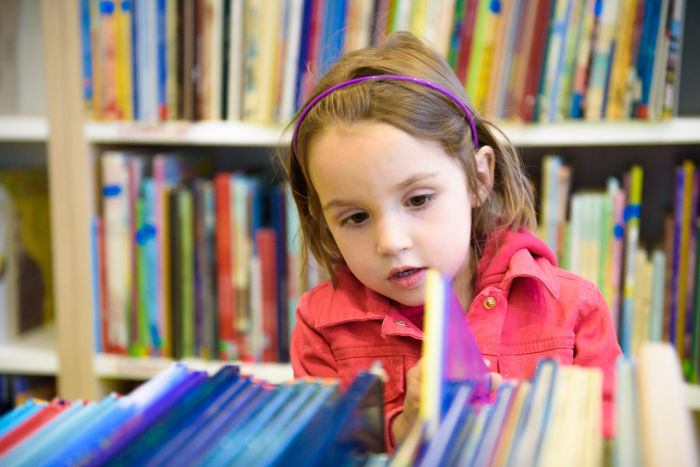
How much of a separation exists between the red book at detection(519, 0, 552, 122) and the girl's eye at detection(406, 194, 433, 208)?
0.53 meters

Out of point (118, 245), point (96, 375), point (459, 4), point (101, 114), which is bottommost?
point (96, 375)

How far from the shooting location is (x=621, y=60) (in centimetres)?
112

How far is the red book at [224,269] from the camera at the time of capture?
1310 millimetres

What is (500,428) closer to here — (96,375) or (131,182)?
(131,182)

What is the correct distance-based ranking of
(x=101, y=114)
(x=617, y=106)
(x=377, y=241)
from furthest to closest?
1. (x=101, y=114)
2. (x=617, y=106)
3. (x=377, y=241)

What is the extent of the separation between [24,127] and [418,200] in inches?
38.8

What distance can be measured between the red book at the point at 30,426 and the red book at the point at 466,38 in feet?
3.08

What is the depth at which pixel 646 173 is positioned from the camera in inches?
55.4

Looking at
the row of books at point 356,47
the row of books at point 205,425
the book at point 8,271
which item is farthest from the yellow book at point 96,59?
the row of books at point 205,425

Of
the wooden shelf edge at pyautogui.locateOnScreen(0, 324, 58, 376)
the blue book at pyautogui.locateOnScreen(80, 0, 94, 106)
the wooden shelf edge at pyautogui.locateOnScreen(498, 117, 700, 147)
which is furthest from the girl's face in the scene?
the wooden shelf edge at pyautogui.locateOnScreen(0, 324, 58, 376)

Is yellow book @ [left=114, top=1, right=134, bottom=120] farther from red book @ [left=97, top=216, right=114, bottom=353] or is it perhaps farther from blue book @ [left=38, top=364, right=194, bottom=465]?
blue book @ [left=38, top=364, right=194, bottom=465]

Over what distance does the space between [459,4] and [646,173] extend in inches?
23.1

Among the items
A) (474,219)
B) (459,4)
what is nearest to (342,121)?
(474,219)

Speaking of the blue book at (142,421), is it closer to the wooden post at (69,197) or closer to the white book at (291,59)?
the white book at (291,59)
